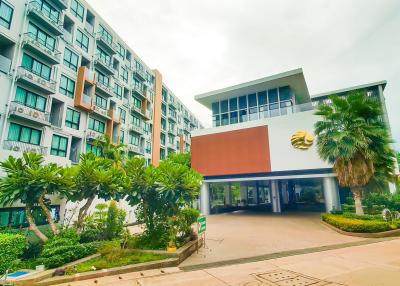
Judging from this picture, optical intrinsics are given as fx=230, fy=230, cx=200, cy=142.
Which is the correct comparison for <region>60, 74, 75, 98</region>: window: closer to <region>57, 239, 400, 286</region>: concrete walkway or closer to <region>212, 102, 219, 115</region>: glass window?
<region>212, 102, 219, 115</region>: glass window

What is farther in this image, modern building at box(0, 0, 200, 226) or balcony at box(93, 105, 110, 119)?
balcony at box(93, 105, 110, 119)

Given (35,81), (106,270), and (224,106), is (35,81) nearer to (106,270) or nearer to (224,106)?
(106,270)

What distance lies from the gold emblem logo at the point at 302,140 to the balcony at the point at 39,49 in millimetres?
25007

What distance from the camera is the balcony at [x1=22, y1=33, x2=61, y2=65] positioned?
20.3 meters

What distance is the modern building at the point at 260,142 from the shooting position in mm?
22422

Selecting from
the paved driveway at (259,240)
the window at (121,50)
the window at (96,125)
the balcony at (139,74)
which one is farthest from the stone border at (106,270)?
the balcony at (139,74)

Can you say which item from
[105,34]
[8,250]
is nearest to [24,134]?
[8,250]

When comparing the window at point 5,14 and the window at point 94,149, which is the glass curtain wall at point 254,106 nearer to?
the window at point 94,149

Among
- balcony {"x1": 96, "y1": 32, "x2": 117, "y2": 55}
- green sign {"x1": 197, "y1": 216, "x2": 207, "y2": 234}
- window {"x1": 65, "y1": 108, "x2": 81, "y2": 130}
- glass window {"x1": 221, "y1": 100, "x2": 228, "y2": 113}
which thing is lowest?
green sign {"x1": 197, "y1": 216, "x2": 207, "y2": 234}

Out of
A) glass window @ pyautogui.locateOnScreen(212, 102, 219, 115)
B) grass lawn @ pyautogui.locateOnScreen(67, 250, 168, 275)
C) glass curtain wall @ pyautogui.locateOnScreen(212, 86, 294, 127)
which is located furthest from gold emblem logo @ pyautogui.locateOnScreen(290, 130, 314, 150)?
grass lawn @ pyautogui.locateOnScreen(67, 250, 168, 275)

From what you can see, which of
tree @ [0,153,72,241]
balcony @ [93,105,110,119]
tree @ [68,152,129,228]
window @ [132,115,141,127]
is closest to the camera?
tree @ [0,153,72,241]

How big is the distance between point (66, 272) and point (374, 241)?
15.5m

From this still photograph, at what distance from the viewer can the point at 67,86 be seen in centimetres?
2520

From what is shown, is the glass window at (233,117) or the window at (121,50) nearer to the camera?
the glass window at (233,117)
